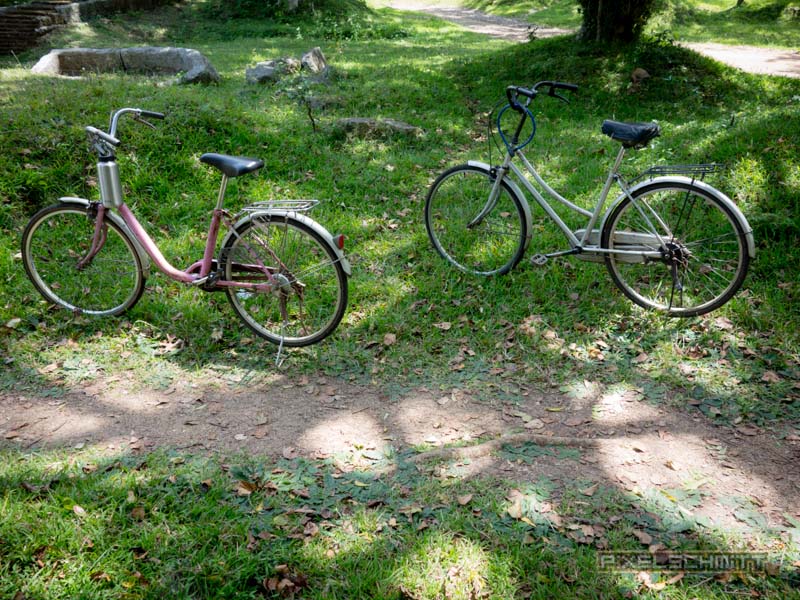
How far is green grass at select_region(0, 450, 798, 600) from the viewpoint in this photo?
245 centimetres

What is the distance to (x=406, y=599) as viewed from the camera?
8.02 ft

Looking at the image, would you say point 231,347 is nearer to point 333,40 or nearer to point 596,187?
point 596,187

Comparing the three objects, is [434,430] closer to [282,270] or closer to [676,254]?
[282,270]

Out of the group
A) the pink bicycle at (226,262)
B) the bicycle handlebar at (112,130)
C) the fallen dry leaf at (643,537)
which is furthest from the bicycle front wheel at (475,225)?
the fallen dry leaf at (643,537)

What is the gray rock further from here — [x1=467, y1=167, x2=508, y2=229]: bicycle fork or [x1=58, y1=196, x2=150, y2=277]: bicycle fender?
[x1=58, y1=196, x2=150, y2=277]: bicycle fender

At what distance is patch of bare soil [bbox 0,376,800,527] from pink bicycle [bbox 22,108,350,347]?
2.06 ft

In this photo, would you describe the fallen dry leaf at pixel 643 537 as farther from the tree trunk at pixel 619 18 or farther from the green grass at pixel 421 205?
the tree trunk at pixel 619 18

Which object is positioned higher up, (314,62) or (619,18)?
(619,18)

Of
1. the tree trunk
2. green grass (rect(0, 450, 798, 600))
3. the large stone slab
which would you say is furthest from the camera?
the large stone slab

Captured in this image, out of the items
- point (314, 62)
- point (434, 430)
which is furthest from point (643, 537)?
point (314, 62)

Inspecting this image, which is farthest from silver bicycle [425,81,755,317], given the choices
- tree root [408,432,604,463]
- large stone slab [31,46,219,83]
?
large stone slab [31,46,219,83]

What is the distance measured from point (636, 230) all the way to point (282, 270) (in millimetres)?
2594

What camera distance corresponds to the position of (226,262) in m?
4.16

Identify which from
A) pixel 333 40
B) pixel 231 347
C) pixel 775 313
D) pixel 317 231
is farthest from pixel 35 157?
pixel 333 40
